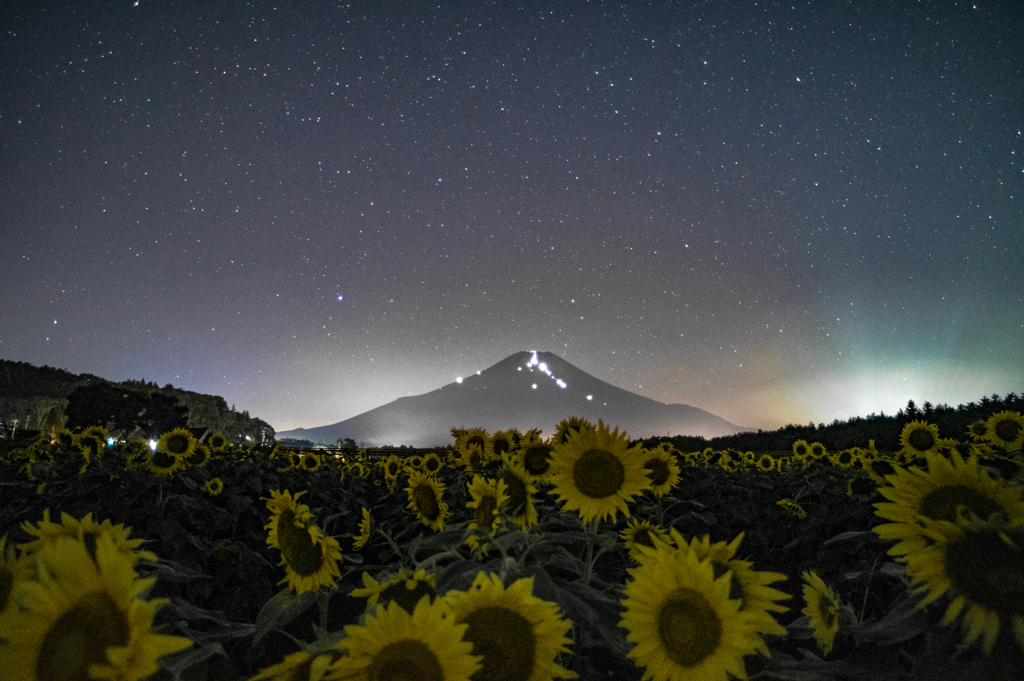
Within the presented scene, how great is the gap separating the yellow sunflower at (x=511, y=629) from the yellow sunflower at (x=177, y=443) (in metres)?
4.88

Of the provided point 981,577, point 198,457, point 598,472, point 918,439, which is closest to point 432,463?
point 198,457

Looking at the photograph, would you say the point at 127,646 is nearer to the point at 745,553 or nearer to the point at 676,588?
the point at 676,588

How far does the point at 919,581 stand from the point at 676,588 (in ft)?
1.43

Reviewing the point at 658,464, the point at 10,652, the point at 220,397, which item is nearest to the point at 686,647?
the point at 10,652

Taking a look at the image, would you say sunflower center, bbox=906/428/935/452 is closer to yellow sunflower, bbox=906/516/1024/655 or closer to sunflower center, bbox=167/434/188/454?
yellow sunflower, bbox=906/516/1024/655

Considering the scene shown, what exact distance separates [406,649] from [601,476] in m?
1.19

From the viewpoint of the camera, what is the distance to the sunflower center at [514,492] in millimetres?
2104

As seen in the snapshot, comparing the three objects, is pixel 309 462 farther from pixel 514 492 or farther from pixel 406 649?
pixel 406 649

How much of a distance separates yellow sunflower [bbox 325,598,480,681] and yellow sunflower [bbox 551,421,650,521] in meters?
1.08

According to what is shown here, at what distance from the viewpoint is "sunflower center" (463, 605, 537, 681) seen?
0.93 meters

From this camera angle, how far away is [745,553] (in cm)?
468

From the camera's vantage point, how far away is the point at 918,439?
474 centimetres

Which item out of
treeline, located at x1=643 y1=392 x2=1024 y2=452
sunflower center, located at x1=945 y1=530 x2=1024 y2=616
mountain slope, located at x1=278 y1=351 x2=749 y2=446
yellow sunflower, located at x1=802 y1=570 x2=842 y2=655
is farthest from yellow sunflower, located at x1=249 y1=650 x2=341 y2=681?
mountain slope, located at x1=278 y1=351 x2=749 y2=446

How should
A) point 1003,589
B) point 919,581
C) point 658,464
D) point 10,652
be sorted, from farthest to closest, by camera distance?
point 658,464 → point 919,581 → point 1003,589 → point 10,652
